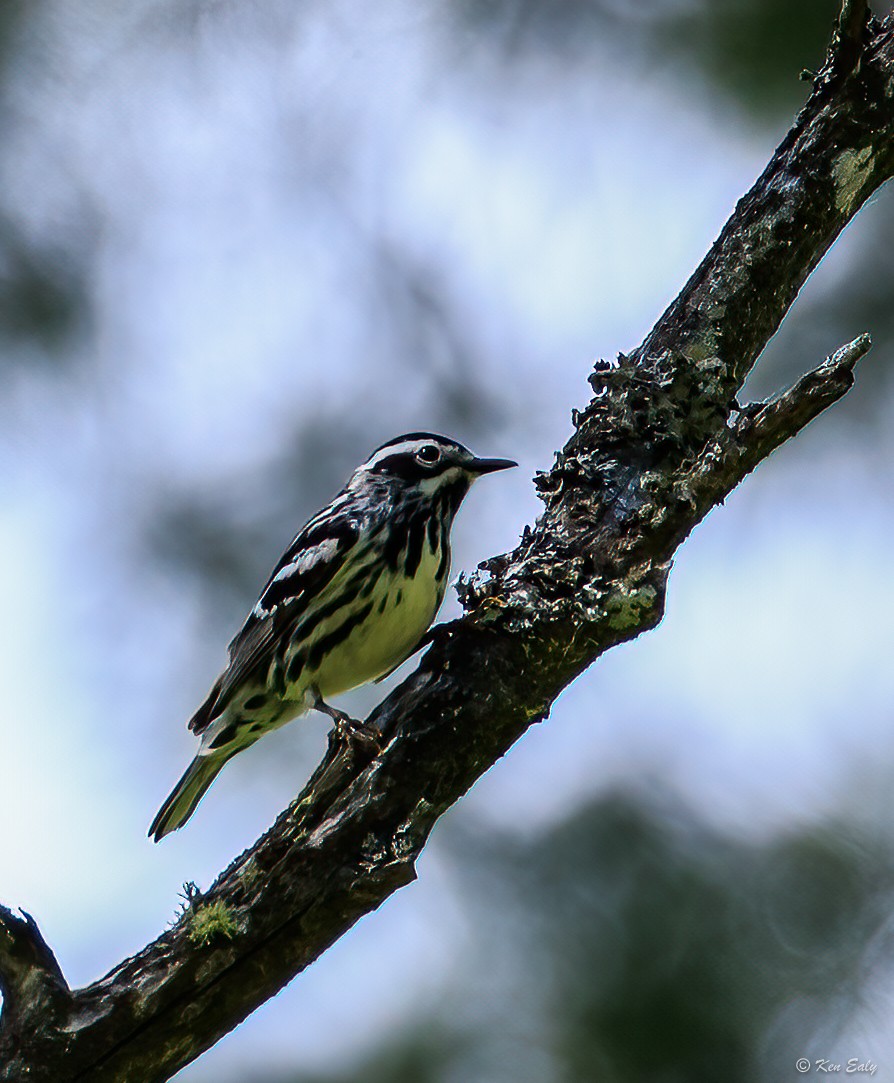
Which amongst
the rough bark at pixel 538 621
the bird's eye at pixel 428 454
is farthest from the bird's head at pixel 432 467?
the rough bark at pixel 538 621

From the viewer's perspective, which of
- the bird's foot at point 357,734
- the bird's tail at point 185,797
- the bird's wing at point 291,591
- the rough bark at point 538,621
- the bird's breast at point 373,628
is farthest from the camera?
the bird's tail at point 185,797

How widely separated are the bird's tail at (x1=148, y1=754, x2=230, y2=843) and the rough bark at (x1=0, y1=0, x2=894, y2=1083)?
1.80 m

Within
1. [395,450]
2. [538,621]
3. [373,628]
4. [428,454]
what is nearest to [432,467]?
[428,454]

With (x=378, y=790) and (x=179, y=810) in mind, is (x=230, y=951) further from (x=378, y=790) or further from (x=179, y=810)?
(x=179, y=810)

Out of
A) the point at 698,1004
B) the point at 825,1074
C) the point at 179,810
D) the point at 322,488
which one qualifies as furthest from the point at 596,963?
the point at 322,488

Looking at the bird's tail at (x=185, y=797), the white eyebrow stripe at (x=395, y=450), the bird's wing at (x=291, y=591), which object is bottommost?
the bird's tail at (x=185, y=797)

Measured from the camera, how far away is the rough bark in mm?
3252

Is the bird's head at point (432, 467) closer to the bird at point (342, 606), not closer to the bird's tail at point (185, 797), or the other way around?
the bird at point (342, 606)

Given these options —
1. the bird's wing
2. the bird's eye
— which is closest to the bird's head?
the bird's eye

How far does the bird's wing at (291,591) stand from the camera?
5043 mm

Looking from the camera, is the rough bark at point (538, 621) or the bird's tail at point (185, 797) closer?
the rough bark at point (538, 621)

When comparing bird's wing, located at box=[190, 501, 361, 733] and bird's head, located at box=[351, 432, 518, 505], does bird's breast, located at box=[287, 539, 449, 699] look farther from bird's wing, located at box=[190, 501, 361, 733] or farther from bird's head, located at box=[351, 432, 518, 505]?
bird's head, located at box=[351, 432, 518, 505]

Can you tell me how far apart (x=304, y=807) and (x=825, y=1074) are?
2146mm

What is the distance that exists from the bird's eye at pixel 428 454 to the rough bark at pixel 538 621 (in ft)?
4.28
